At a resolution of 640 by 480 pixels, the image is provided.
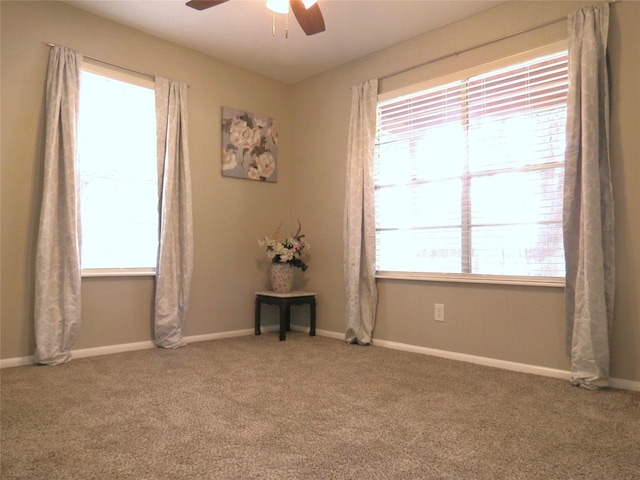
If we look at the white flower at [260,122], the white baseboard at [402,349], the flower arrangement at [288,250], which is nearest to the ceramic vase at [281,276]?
the flower arrangement at [288,250]

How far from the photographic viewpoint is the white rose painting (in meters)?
4.13

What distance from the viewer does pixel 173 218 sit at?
11.9ft

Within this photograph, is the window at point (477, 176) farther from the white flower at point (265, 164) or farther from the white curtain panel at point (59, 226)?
the white curtain panel at point (59, 226)

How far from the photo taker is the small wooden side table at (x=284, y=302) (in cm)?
391

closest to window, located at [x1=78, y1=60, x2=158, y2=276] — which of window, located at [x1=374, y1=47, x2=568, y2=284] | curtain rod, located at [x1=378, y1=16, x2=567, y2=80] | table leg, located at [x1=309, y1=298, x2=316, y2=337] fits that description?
table leg, located at [x1=309, y1=298, x2=316, y2=337]

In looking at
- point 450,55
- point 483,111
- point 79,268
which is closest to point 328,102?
point 450,55

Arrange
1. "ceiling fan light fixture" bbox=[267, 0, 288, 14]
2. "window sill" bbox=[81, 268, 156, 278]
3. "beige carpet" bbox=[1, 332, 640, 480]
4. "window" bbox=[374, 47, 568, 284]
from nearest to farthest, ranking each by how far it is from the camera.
→ "beige carpet" bbox=[1, 332, 640, 480], "ceiling fan light fixture" bbox=[267, 0, 288, 14], "window" bbox=[374, 47, 568, 284], "window sill" bbox=[81, 268, 156, 278]

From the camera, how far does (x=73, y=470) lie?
1.51 metres

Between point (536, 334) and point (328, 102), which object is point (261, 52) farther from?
point (536, 334)

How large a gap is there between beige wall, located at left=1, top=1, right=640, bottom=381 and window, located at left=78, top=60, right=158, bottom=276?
171 mm

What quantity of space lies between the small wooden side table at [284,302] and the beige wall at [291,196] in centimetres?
14

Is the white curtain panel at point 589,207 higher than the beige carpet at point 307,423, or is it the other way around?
the white curtain panel at point 589,207

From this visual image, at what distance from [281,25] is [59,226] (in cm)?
224

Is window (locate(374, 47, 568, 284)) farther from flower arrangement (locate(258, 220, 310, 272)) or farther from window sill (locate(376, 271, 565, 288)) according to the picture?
flower arrangement (locate(258, 220, 310, 272))
